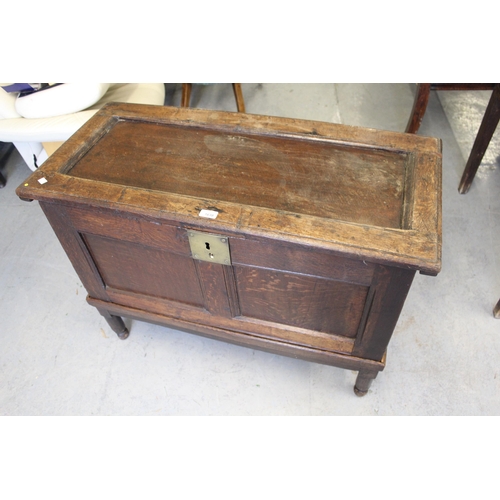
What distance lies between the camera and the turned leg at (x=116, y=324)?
1613 mm

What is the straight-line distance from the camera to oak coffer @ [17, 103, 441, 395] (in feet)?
3.52

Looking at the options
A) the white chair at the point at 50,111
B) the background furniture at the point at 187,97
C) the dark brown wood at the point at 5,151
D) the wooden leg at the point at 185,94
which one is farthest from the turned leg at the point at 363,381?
the dark brown wood at the point at 5,151

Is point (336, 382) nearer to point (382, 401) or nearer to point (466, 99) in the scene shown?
point (382, 401)

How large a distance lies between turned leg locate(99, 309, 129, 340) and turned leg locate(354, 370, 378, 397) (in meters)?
0.94

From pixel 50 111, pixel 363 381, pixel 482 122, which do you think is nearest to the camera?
pixel 363 381

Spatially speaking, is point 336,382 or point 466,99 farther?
point 466,99

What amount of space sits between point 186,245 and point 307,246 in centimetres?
36

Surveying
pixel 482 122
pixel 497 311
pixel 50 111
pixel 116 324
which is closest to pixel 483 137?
pixel 482 122

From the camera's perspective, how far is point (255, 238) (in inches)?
42.0

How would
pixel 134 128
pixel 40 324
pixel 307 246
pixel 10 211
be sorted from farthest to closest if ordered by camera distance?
1. pixel 10 211
2. pixel 40 324
3. pixel 134 128
4. pixel 307 246

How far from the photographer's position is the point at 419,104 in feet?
7.25

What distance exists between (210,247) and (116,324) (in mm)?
741

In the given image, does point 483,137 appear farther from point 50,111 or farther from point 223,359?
point 50,111

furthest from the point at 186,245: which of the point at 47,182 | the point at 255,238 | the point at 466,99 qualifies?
the point at 466,99
